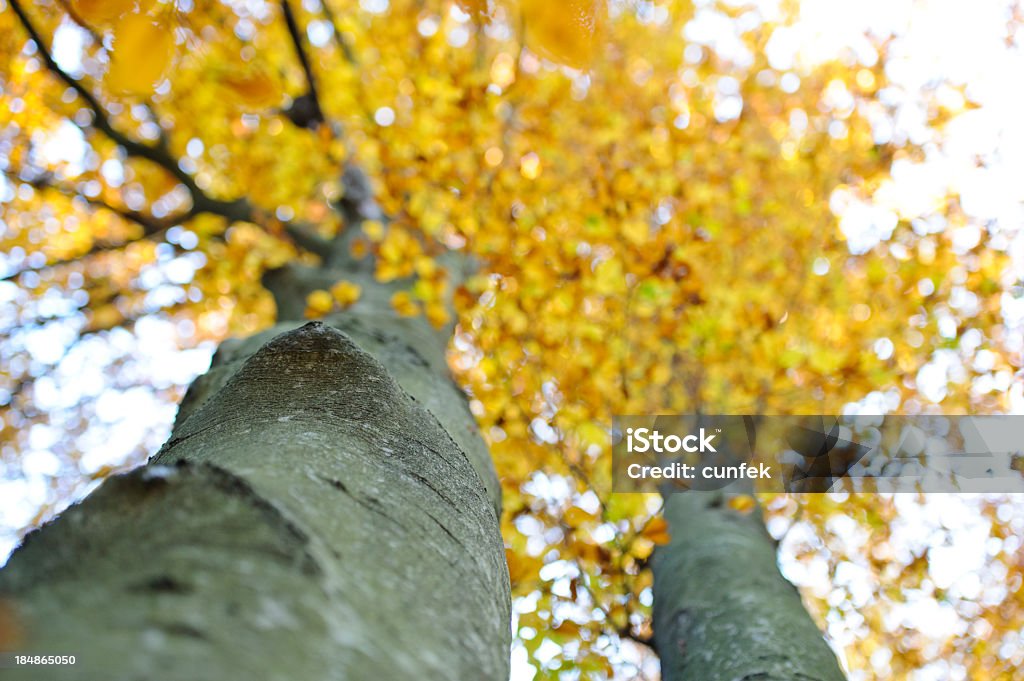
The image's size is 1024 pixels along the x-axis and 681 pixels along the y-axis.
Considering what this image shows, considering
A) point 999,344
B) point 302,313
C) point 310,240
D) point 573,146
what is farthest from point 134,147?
point 999,344

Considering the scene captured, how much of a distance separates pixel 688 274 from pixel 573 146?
285 centimetres

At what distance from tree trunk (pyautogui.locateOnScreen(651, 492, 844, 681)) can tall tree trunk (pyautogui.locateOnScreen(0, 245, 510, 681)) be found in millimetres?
1194

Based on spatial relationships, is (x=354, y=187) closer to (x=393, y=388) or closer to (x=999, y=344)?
(x=393, y=388)

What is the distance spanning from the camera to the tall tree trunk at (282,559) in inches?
21.3

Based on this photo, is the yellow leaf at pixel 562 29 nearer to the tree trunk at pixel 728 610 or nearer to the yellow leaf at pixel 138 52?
the yellow leaf at pixel 138 52

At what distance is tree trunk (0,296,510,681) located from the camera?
0.54 meters

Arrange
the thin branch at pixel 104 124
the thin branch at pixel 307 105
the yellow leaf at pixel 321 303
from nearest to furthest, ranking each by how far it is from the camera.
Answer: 1. the thin branch at pixel 104 124
2. the yellow leaf at pixel 321 303
3. the thin branch at pixel 307 105

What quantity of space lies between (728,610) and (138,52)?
88.6 inches

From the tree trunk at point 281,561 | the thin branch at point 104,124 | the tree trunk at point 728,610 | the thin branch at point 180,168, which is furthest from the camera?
the thin branch at point 180,168

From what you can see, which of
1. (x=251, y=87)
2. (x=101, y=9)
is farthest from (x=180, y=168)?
(x=101, y=9)

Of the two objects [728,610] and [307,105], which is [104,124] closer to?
[307,105]

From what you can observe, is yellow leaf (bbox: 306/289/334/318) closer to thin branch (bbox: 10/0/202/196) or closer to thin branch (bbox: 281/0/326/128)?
thin branch (bbox: 10/0/202/196)

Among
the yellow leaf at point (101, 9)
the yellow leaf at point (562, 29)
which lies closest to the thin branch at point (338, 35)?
the yellow leaf at point (101, 9)

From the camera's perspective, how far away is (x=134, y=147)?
11.8 ft
